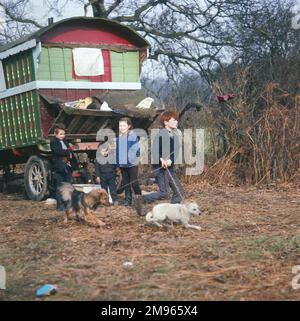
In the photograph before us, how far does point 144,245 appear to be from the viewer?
7.32 m

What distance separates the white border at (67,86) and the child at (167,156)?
344cm

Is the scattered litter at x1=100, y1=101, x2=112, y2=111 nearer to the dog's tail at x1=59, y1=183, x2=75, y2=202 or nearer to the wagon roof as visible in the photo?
the wagon roof

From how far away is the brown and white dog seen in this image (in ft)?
29.0

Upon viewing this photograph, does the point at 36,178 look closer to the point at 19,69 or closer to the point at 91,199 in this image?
the point at 19,69

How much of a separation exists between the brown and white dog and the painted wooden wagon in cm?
318

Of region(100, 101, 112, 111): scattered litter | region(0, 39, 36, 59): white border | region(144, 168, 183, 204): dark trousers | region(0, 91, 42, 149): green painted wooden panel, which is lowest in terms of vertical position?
region(144, 168, 183, 204): dark trousers

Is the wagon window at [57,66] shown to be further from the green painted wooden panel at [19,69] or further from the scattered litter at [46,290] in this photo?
the scattered litter at [46,290]

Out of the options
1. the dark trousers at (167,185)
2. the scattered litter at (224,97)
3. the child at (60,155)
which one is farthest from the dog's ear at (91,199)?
the scattered litter at (224,97)

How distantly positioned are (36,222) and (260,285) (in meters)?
5.07

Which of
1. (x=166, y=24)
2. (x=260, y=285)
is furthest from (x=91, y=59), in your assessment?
(x=166, y=24)

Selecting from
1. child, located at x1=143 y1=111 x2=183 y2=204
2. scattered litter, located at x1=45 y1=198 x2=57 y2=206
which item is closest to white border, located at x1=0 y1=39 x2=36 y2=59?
scattered litter, located at x1=45 y1=198 x2=57 y2=206

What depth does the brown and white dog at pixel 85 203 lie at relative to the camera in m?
8.83

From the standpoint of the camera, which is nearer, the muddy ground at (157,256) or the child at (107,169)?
the muddy ground at (157,256)

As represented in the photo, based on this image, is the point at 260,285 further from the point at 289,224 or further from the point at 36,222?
the point at 36,222
